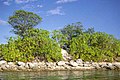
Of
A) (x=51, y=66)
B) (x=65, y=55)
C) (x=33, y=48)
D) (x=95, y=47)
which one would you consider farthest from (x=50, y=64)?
(x=95, y=47)

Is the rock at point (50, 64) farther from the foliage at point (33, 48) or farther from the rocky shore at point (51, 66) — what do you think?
the foliage at point (33, 48)

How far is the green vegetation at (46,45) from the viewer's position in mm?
69688

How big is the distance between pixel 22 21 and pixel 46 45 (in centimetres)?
1529

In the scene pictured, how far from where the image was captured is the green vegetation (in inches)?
2744

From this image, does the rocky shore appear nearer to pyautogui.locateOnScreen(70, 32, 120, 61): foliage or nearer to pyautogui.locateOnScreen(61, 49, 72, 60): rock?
pyautogui.locateOnScreen(70, 32, 120, 61): foliage

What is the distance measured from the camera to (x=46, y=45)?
70.4 meters

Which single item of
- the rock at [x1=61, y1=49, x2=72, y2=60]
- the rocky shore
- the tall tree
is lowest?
the rocky shore

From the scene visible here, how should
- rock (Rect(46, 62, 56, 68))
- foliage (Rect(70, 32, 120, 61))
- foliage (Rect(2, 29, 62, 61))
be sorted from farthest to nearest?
foliage (Rect(70, 32, 120, 61)) → foliage (Rect(2, 29, 62, 61)) → rock (Rect(46, 62, 56, 68))

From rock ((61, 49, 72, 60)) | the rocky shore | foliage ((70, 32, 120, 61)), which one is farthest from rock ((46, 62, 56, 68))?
foliage ((70, 32, 120, 61))

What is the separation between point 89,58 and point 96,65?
6173 millimetres

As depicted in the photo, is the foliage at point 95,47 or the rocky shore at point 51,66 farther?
the foliage at point 95,47

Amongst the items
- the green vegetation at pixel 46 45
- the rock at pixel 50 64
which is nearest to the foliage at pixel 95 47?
the green vegetation at pixel 46 45

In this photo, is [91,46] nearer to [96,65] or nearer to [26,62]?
[96,65]

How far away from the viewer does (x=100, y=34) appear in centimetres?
7875
